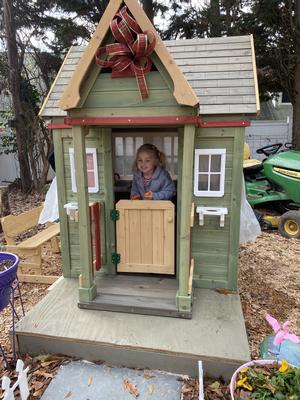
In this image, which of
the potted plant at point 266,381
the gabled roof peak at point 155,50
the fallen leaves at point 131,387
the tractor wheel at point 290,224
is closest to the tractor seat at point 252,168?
the tractor wheel at point 290,224

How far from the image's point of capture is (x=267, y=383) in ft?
6.68

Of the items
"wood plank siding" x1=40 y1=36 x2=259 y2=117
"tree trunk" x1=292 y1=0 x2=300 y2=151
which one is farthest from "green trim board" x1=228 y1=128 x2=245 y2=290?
"tree trunk" x1=292 y1=0 x2=300 y2=151

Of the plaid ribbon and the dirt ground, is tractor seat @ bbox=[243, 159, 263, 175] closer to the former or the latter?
the dirt ground

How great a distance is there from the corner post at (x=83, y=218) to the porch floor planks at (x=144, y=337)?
0.22 metres

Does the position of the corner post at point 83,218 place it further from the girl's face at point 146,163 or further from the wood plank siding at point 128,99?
the girl's face at point 146,163

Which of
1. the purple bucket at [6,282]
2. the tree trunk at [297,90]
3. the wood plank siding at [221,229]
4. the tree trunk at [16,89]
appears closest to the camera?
the purple bucket at [6,282]

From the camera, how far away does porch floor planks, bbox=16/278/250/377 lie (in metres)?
2.56

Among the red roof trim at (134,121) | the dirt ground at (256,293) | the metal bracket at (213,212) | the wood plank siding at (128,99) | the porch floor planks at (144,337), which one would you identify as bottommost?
the dirt ground at (256,293)

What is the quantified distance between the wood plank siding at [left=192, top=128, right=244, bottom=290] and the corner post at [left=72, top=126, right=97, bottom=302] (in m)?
1.14

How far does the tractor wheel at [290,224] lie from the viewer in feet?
18.2

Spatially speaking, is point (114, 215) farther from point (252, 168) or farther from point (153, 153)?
point (252, 168)

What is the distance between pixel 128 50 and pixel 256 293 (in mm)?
3171

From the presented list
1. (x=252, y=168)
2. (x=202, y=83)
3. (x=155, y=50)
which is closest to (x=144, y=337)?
(x=155, y=50)

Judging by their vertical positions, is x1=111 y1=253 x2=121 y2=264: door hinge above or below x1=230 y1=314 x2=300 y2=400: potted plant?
above
